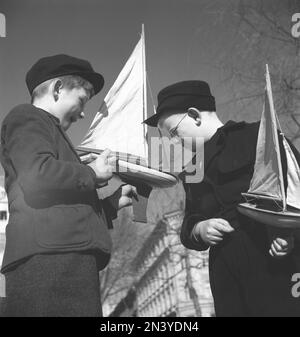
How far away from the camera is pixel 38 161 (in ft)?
4.84

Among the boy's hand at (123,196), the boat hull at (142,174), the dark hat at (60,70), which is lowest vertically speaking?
the boy's hand at (123,196)

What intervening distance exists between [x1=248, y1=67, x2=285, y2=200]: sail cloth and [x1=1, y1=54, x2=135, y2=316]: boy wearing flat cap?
48 cm

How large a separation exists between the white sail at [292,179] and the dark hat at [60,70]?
654mm

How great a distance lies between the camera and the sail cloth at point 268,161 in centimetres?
167

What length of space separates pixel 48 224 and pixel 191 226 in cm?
54

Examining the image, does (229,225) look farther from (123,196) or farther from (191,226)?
(123,196)

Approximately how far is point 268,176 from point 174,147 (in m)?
0.39

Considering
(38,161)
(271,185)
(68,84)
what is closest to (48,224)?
(38,161)

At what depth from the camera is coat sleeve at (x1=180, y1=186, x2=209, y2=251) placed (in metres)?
1.81

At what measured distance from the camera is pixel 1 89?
2100 millimetres

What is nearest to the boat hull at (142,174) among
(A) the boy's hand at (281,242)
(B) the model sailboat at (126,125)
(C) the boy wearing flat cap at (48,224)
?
(B) the model sailboat at (126,125)

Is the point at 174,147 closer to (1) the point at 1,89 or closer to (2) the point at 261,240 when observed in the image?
(2) the point at 261,240

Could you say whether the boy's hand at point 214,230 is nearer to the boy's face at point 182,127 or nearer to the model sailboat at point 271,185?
the model sailboat at point 271,185

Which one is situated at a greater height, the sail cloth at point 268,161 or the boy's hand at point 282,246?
the sail cloth at point 268,161
